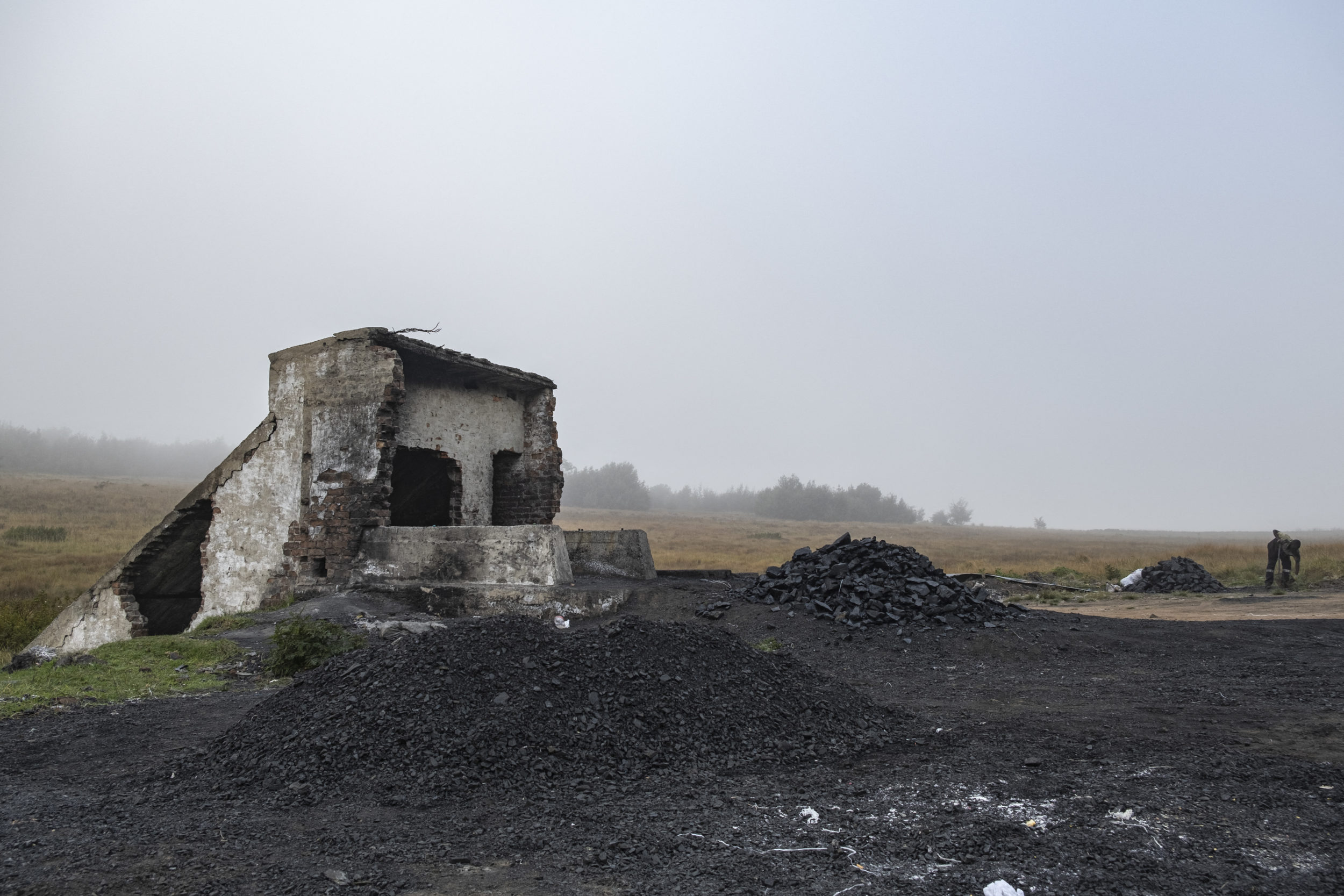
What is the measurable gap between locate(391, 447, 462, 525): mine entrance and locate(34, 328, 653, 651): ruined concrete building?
4 cm

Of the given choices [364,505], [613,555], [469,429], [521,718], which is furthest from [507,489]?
[521,718]

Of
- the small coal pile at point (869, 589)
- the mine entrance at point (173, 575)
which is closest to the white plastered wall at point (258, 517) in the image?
the mine entrance at point (173, 575)

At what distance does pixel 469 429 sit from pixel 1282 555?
18.8m

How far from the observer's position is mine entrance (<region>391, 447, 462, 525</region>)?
531 inches

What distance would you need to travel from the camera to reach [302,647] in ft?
24.8

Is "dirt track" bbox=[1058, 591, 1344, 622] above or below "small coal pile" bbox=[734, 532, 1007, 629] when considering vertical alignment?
below

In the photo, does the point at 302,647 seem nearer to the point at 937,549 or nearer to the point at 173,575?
the point at 173,575

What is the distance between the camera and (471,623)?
5.99 metres

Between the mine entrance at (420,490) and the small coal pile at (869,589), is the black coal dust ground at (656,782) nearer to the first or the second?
the small coal pile at (869,589)

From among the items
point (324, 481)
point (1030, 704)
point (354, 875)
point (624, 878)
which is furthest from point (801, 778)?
point (324, 481)

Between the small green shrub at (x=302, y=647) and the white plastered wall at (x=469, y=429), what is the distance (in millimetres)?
3919

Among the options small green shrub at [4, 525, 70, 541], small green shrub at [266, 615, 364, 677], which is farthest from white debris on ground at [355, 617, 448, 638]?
small green shrub at [4, 525, 70, 541]

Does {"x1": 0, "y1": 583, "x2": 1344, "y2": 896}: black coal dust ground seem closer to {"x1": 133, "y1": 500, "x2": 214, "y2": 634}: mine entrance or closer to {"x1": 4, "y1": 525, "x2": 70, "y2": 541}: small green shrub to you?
{"x1": 133, "y1": 500, "x2": 214, "y2": 634}: mine entrance

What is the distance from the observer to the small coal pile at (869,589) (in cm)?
1028
